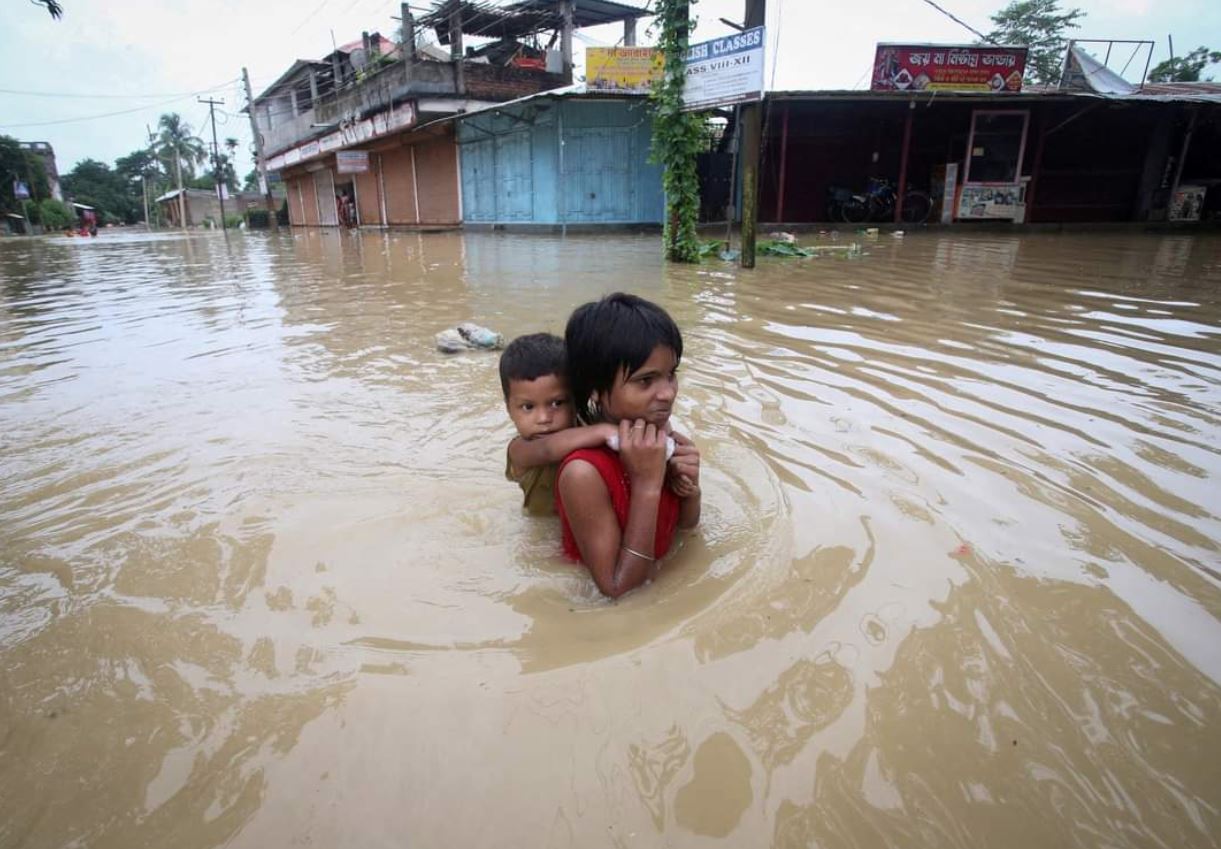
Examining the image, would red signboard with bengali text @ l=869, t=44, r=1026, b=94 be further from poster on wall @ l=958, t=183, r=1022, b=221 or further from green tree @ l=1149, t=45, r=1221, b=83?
green tree @ l=1149, t=45, r=1221, b=83

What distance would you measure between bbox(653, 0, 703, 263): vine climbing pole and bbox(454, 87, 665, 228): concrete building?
7.76m

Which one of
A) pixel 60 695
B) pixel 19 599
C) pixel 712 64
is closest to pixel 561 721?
pixel 60 695

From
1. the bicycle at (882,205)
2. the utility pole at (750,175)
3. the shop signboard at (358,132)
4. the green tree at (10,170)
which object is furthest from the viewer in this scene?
the green tree at (10,170)

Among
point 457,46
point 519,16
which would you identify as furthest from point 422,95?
point 519,16

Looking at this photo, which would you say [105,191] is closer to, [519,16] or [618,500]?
[519,16]

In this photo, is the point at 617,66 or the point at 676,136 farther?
the point at 617,66

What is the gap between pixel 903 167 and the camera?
14867mm

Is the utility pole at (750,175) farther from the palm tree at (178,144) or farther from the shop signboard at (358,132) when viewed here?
the palm tree at (178,144)

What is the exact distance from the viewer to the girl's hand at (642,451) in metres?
1.69

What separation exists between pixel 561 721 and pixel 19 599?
1.57 metres

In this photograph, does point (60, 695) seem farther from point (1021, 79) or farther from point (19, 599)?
point (1021, 79)

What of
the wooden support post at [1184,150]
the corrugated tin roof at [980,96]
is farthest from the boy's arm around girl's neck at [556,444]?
the wooden support post at [1184,150]

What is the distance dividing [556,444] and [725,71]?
24.0 ft

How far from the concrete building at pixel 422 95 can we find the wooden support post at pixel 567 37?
1.3 inches
